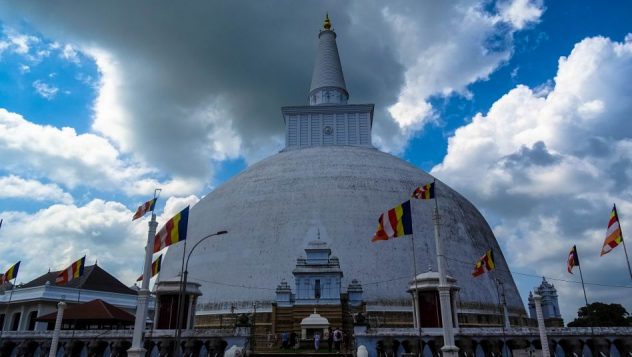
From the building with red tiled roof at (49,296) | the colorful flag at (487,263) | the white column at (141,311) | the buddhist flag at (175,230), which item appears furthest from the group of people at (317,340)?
the building with red tiled roof at (49,296)

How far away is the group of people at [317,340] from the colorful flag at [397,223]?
780cm

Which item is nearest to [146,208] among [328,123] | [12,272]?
[12,272]

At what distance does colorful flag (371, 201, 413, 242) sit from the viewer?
876 inches

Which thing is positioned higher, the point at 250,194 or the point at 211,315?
the point at 250,194

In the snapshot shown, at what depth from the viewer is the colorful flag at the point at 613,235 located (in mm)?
24969

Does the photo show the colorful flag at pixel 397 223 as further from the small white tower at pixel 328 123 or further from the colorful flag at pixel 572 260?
the small white tower at pixel 328 123

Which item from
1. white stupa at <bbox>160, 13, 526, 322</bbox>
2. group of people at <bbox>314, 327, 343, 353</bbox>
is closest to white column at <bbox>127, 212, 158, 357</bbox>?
group of people at <bbox>314, 327, 343, 353</bbox>

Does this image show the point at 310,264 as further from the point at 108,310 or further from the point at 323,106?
the point at 323,106

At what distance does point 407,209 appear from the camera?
73.0ft

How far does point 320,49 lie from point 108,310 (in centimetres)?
4109

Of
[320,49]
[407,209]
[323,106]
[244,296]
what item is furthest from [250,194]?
[320,49]

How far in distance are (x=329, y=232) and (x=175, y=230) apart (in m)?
14.8

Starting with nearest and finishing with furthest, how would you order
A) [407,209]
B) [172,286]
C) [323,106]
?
[407,209], [172,286], [323,106]

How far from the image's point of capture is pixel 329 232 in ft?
119
